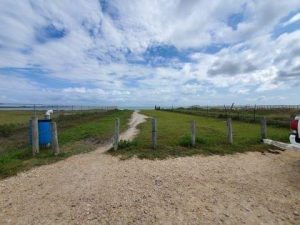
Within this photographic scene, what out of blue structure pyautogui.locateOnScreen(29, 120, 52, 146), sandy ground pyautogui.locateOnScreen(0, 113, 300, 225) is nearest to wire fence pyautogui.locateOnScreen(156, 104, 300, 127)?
sandy ground pyautogui.locateOnScreen(0, 113, 300, 225)

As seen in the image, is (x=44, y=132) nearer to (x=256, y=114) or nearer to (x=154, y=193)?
(x=154, y=193)

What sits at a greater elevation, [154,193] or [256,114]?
[256,114]

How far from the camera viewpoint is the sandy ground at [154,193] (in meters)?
3.92

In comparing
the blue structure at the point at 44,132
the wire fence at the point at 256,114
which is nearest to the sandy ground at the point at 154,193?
the blue structure at the point at 44,132

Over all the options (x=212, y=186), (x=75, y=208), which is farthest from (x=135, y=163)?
(x=75, y=208)

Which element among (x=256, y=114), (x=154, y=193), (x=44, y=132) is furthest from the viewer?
(x=256, y=114)

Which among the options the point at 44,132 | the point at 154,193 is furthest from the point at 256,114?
the point at 154,193

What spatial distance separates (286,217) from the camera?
397cm

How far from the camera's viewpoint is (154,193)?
15.8ft

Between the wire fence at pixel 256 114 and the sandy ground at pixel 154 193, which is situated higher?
the wire fence at pixel 256 114

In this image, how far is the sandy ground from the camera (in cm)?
392

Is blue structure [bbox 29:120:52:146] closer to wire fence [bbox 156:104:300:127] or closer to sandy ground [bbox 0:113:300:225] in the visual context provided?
sandy ground [bbox 0:113:300:225]

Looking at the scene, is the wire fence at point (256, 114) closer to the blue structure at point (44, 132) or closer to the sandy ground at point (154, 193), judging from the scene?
the sandy ground at point (154, 193)

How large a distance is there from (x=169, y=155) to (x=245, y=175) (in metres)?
2.63
